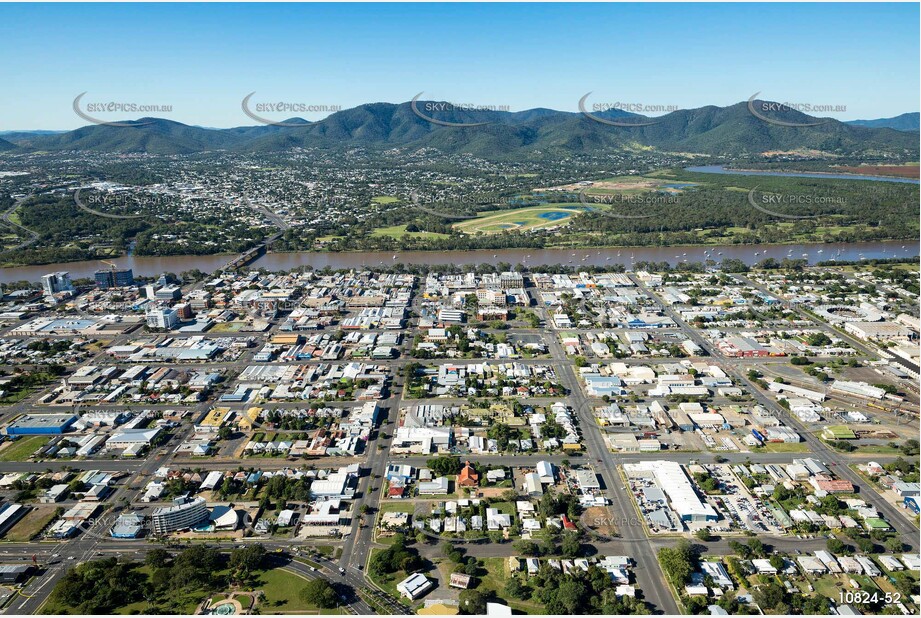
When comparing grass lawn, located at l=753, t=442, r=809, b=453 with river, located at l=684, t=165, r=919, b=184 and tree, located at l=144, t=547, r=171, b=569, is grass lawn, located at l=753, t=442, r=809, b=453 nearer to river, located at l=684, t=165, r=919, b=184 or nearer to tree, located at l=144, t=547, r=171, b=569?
tree, located at l=144, t=547, r=171, b=569

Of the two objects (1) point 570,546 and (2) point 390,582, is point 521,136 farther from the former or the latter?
(2) point 390,582

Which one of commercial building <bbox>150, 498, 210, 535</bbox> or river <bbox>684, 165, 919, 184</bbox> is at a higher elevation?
river <bbox>684, 165, 919, 184</bbox>

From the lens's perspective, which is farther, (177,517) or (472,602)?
(177,517)

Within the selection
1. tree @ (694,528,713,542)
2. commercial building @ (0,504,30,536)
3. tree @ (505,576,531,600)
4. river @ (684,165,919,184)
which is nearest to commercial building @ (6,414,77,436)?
commercial building @ (0,504,30,536)

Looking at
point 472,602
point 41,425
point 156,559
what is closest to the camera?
point 472,602

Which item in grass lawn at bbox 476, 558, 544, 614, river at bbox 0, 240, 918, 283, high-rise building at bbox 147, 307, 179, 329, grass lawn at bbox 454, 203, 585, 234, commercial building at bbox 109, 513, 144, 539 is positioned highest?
grass lawn at bbox 454, 203, 585, 234

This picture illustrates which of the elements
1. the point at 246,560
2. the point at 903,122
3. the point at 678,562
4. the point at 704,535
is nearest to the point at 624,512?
the point at 704,535
